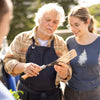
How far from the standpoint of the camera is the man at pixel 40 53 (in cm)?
187

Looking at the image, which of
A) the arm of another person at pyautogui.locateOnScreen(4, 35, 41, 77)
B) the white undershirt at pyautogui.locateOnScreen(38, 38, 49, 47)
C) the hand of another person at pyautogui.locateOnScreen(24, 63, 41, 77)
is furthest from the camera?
A: the white undershirt at pyautogui.locateOnScreen(38, 38, 49, 47)

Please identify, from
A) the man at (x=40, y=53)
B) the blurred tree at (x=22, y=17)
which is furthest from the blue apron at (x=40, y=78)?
the blurred tree at (x=22, y=17)

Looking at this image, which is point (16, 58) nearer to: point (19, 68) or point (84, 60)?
point (19, 68)

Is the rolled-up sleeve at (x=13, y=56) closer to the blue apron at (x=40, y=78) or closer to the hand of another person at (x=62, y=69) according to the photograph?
the blue apron at (x=40, y=78)

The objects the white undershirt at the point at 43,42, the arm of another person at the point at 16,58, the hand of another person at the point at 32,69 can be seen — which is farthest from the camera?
the white undershirt at the point at 43,42

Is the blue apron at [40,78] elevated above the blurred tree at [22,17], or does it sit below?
above

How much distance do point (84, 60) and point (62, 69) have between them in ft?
0.83

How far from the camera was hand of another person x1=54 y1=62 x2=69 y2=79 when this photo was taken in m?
1.75

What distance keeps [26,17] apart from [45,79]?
1166 cm

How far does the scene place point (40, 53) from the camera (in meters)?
1.88

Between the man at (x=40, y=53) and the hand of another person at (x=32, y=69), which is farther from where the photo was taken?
the man at (x=40, y=53)

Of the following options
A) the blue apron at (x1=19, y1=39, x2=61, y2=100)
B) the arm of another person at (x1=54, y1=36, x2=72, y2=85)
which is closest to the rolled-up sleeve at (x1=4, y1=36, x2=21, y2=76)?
the blue apron at (x1=19, y1=39, x2=61, y2=100)

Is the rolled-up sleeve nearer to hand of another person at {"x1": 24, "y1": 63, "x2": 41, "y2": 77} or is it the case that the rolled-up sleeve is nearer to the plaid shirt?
the plaid shirt

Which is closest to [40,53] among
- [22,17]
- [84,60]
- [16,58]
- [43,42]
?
[43,42]
